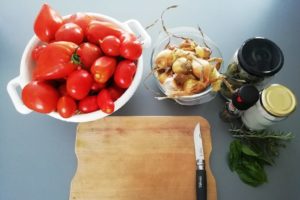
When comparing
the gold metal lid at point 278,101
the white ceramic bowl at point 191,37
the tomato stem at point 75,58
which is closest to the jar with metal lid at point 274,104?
the gold metal lid at point 278,101

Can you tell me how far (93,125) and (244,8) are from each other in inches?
21.0

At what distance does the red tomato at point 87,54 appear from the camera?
0.54 meters

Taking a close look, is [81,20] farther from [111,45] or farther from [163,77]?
[163,77]

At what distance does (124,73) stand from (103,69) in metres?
0.04

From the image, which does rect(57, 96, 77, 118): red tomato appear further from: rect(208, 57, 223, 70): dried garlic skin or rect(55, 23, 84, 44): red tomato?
rect(208, 57, 223, 70): dried garlic skin

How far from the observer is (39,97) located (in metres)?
0.52

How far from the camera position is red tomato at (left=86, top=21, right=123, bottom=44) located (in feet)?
1.86

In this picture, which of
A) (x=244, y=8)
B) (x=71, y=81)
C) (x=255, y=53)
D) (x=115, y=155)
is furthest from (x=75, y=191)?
(x=244, y=8)

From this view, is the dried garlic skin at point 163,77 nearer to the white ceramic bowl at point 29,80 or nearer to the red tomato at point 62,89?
the white ceramic bowl at point 29,80

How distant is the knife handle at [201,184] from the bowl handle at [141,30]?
30 centimetres

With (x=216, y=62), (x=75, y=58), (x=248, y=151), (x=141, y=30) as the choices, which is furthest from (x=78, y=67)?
(x=248, y=151)

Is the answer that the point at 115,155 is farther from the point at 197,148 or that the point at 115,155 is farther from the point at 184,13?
the point at 184,13

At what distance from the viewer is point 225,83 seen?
62cm

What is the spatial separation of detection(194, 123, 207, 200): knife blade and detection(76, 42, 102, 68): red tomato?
0.92ft
